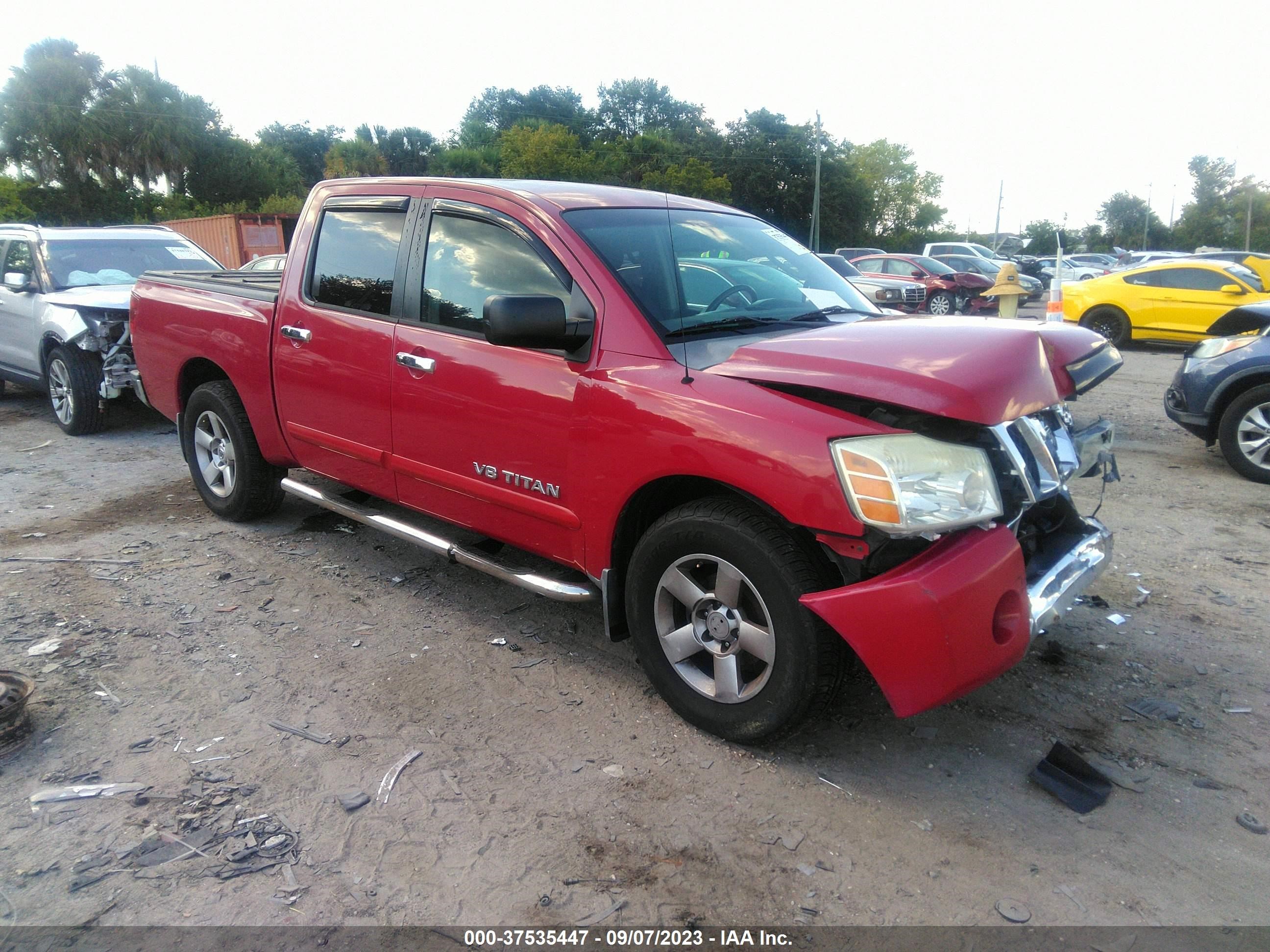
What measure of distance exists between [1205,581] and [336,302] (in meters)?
4.60

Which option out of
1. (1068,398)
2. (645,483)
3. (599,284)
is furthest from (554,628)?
(1068,398)

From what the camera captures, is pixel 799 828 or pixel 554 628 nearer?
pixel 799 828

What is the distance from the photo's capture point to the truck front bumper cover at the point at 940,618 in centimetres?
255

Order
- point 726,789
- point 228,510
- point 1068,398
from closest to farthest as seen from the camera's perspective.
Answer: point 726,789
point 1068,398
point 228,510

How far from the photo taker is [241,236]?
25.9 metres

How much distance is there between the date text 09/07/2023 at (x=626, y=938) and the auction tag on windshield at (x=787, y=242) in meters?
3.02

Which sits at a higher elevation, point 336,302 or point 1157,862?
point 336,302

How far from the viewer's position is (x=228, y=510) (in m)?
5.42

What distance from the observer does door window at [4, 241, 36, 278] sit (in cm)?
857

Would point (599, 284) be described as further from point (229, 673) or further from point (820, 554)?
point (229, 673)

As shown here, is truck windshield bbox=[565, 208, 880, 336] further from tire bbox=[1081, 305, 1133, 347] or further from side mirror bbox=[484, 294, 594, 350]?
tire bbox=[1081, 305, 1133, 347]

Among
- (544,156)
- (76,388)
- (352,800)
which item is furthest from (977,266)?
(352,800)

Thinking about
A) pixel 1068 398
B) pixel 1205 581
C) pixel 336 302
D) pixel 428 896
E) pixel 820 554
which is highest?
pixel 336 302

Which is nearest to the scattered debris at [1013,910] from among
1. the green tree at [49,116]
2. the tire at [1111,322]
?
the tire at [1111,322]
